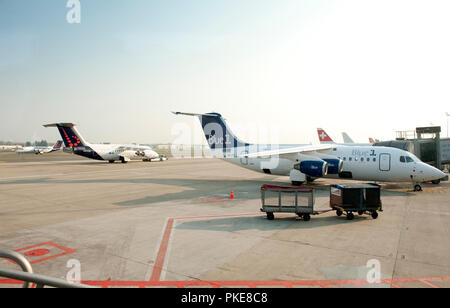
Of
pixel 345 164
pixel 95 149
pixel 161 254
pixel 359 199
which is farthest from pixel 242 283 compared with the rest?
pixel 95 149

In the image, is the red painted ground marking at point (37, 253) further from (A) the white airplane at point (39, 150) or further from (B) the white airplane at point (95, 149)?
(A) the white airplane at point (39, 150)

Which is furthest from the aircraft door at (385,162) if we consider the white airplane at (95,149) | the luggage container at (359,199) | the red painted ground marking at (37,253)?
the white airplane at (95,149)

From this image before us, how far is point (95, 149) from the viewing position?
49344 millimetres

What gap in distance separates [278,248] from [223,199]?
922 centimetres

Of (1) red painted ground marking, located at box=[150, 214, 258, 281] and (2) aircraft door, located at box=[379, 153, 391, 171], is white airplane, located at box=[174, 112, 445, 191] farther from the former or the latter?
(1) red painted ground marking, located at box=[150, 214, 258, 281]

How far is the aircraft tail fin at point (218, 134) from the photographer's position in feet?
90.7

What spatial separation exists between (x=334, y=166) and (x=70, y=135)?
43204mm

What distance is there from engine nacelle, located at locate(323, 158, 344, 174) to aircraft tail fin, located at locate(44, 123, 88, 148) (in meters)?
41.5

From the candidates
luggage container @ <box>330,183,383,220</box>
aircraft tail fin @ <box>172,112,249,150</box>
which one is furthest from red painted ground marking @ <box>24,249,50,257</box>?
aircraft tail fin @ <box>172,112,249,150</box>

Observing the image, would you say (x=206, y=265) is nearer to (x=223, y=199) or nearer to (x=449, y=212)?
(x=223, y=199)

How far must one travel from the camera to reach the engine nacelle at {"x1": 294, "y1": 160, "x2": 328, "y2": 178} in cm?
2075
